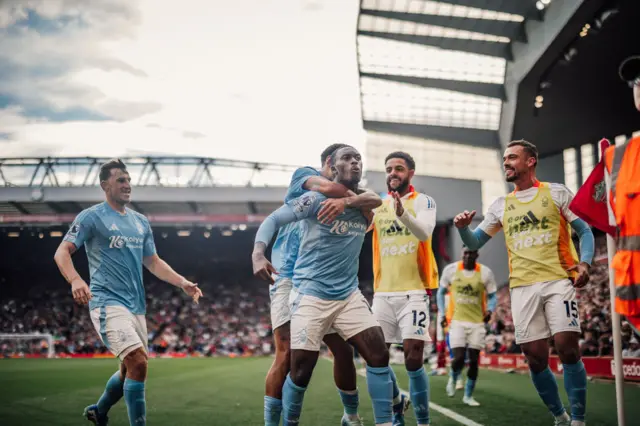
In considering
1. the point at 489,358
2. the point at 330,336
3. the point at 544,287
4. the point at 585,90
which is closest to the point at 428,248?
the point at 544,287

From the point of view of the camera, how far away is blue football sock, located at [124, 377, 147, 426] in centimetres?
537

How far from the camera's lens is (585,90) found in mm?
27484

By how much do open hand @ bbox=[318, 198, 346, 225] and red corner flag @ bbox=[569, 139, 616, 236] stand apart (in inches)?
69.1

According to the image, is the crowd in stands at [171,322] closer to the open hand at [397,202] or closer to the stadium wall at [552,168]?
the stadium wall at [552,168]

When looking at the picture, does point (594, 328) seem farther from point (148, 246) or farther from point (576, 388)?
point (148, 246)

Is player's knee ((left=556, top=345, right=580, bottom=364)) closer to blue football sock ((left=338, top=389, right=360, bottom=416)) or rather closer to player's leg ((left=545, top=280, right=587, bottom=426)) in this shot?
player's leg ((left=545, top=280, right=587, bottom=426))

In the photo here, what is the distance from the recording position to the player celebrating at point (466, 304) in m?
10.4

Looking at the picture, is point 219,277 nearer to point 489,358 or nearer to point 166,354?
point 166,354

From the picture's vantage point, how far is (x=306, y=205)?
4.97 meters

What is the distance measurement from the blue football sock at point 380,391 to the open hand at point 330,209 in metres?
1.17

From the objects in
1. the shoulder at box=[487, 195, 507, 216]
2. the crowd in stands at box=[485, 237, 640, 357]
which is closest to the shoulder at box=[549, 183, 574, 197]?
the shoulder at box=[487, 195, 507, 216]

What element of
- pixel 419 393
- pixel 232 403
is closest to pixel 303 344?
pixel 419 393

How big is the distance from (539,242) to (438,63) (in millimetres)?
27657

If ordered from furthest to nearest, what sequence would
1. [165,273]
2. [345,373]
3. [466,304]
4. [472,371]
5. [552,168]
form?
[552,168]
[466,304]
[472,371]
[165,273]
[345,373]
